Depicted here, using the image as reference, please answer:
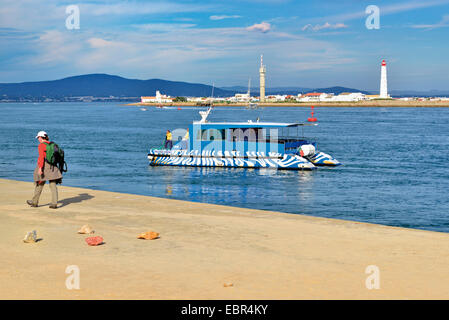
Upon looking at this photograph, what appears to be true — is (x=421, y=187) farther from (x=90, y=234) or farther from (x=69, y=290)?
(x=69, y=290)

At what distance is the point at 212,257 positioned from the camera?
385 inches

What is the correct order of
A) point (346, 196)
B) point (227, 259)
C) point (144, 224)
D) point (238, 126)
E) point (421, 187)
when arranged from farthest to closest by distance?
point (238, 126), point (421, 187), point (346, 196), point (144, 224), point (227, 259)

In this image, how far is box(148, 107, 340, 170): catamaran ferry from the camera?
32.6m

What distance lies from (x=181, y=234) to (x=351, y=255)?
3.83m

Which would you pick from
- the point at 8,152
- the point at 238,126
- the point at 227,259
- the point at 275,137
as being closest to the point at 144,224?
the point at 227,259

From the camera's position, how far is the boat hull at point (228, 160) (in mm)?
32531

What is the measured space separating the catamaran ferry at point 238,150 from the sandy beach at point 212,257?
57.7 feet

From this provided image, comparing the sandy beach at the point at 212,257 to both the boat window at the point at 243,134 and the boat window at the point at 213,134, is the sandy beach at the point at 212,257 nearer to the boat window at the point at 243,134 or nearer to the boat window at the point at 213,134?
the boat window at the point at 243,134

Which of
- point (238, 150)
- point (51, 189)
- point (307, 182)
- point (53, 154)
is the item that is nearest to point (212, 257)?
point (53, 154)

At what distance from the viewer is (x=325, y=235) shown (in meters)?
12.2

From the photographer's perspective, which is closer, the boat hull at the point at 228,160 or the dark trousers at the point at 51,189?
the dark trousers at the point at 51,189

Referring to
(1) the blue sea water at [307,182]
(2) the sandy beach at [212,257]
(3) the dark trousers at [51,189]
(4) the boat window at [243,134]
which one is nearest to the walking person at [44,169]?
(3) the dark trousers at [51,189]

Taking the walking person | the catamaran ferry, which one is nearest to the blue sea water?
the catamaran ferry

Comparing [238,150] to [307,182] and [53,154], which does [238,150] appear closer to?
[307,182]
